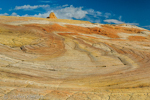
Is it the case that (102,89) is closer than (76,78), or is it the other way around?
(102,89)

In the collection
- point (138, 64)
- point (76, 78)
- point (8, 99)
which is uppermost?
point (138, 64)

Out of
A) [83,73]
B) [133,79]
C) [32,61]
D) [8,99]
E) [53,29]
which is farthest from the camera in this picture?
[53,29]

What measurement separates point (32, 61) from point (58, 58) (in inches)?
67.7

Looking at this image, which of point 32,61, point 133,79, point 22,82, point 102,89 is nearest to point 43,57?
point 32,61

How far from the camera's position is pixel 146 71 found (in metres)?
7.38

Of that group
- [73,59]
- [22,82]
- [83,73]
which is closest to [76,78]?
[83,73]

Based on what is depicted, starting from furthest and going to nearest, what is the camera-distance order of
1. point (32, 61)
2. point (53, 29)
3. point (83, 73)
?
1. point (53, 29)
2. point (32, 61)
3. point (83, 73)

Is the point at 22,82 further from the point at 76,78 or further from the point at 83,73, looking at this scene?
the point at 83,73

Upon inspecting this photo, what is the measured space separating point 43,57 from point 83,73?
10.2 feet

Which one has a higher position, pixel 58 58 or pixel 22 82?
pixel 58 58

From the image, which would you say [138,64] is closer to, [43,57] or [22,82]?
[43,57]

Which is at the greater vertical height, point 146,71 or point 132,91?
point 146,71

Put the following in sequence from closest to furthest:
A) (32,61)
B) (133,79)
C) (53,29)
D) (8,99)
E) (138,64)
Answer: (8,99), (133,79), (32,61), (138,64), (53,29)

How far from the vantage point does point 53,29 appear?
16.0m
